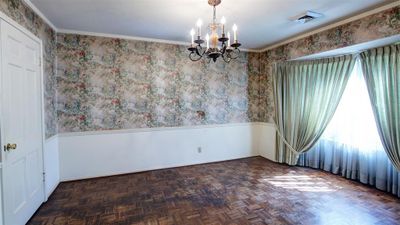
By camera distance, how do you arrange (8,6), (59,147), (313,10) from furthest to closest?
(59,147) → (313,10) → (8,6)

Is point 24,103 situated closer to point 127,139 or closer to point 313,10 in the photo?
point 127,139

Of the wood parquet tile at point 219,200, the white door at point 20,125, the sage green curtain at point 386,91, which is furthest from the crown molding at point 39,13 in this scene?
the sage green curtain at point 386,91

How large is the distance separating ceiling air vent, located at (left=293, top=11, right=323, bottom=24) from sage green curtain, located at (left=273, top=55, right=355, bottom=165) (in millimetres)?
1028

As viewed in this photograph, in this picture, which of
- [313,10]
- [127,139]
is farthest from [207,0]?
[127,139]

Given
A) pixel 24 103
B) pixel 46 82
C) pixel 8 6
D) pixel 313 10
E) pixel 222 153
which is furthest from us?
pixel 222 153

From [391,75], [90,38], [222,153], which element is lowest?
[222,153]

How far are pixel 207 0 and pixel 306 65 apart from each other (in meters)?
2.48

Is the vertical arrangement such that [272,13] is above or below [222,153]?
above

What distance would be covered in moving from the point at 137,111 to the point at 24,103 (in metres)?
1.79

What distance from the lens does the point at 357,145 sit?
11.8 feet

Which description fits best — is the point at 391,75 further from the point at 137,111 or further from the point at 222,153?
the point at 137,111

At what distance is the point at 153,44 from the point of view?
411 cm

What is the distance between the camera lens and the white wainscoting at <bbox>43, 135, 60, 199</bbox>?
3026mm

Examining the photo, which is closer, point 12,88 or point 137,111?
point 12,88
